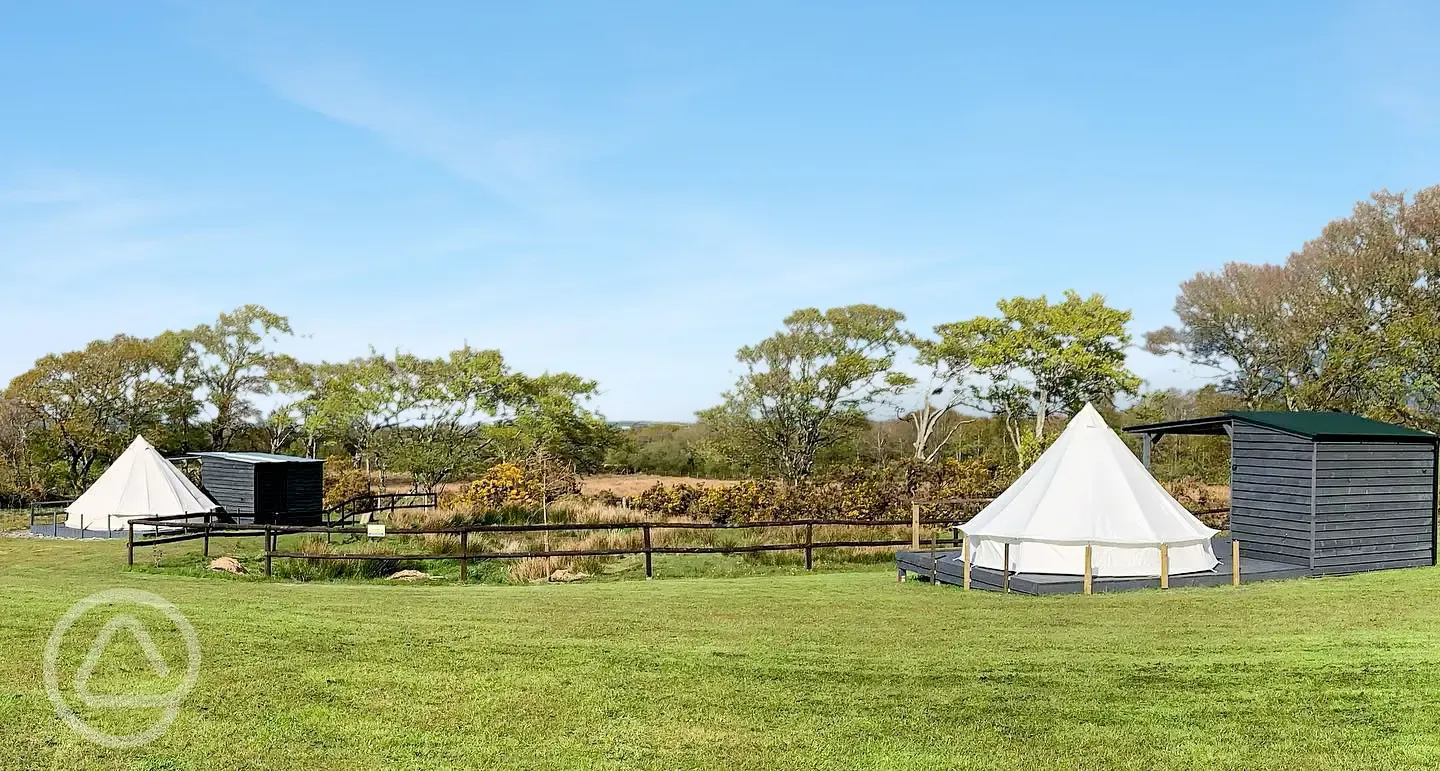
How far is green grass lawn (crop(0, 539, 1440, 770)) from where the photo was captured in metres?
6.95

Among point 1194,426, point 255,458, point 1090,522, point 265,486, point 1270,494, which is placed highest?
point 1194,426

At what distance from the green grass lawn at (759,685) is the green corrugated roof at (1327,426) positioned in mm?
4284

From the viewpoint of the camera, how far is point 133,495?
96.2 ft

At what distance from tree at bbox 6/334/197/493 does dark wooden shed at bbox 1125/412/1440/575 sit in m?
36.9

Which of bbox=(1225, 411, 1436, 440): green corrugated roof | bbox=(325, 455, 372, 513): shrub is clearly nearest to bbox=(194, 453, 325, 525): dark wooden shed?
bbox=(325, 455, 372, 513): shrub

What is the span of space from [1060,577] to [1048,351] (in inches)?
857

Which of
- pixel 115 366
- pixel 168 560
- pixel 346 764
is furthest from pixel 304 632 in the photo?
pixel 115 366

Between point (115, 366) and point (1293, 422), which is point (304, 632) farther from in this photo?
point (115, 366)

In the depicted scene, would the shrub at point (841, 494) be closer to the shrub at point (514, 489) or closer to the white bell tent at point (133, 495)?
the shrub at point (514, 489)

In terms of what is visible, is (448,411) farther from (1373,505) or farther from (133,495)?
(1373,505)

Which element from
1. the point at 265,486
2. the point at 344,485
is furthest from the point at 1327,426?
the point at 344,485

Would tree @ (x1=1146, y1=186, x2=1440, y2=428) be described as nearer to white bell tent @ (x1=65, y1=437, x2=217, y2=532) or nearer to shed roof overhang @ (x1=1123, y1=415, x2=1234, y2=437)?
shed roof overhang @ (x1=1123, y1=415, x2=1234, y2=437)

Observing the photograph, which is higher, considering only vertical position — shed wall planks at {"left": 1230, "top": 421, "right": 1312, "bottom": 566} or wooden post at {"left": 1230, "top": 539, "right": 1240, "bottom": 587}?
shed wall planks at {"left": 1230, "top": 421, "right": 1312, "bottom": 566}

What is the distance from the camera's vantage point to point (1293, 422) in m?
17.8
